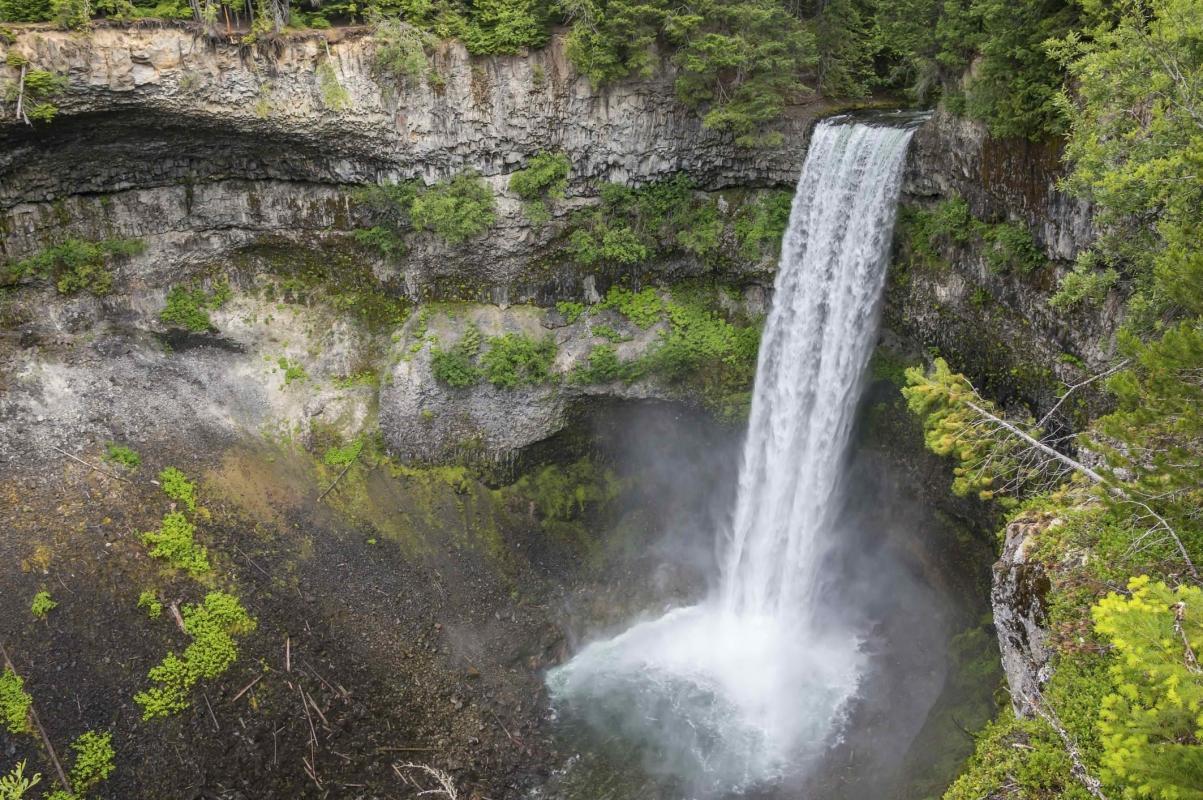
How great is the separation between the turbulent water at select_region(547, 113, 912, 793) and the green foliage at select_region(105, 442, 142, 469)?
445 inches

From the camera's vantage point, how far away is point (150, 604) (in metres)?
15.5

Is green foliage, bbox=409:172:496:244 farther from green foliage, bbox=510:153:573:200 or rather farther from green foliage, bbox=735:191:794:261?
green foliage, bbox=735:191:794:261

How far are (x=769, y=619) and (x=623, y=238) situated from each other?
1090cm

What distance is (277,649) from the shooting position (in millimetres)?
16016

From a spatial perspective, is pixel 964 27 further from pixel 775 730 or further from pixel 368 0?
pixel 775 730

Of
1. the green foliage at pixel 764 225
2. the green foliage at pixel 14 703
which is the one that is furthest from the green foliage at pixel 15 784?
the green foliage at pixel 764 225

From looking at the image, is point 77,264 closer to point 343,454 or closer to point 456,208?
point 343,454

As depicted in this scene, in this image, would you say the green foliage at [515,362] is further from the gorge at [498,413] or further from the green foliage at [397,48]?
the green foliage at [397,48]

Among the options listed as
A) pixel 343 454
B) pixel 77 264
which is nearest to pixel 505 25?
pixel 343 454

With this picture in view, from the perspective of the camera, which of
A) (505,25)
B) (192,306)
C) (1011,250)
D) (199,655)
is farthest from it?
(192,306)

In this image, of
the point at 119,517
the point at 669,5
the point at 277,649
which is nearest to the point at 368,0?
the point at 669,5

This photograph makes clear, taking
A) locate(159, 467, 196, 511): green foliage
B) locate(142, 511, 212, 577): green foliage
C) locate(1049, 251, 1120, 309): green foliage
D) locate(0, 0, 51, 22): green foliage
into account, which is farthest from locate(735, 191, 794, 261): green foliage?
locate(0, 0, 51, 22): green foliage

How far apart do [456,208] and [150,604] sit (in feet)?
38.1

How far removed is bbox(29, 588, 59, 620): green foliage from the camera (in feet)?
48.6
